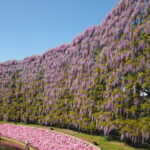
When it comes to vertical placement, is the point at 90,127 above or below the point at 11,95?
below

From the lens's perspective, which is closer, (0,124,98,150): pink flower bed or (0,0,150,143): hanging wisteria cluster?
(0,124,98,150): pink flower bed

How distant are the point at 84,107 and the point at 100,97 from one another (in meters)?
1.68

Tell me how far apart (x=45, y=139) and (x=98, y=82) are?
5.89 m

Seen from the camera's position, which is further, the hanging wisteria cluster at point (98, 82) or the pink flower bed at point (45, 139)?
the hanging wisteria cluster at point (98, 82)

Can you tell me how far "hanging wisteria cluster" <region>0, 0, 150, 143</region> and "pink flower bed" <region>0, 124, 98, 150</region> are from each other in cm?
226

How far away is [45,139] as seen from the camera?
14.2 meters

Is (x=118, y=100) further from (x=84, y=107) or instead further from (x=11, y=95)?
(x=11, y=95)

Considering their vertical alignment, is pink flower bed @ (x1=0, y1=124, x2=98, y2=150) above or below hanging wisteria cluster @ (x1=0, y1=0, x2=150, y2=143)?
below

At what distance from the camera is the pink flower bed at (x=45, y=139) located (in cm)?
1233

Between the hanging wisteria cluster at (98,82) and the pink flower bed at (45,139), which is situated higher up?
the hanging wisteria cluster at (98,82)

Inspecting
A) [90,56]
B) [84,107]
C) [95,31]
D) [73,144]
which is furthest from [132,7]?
[73,144]

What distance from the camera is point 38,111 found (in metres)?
20.6

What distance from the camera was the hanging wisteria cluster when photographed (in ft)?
41.6

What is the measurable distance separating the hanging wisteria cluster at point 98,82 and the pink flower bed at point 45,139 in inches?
89.2
